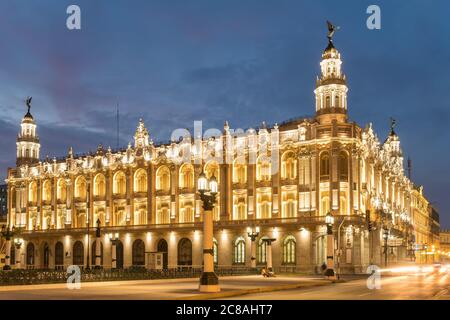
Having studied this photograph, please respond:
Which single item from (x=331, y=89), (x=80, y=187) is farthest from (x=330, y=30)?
(x=80, y=187)

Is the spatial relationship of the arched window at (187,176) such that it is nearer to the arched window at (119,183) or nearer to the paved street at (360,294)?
the arched window at (119,183)

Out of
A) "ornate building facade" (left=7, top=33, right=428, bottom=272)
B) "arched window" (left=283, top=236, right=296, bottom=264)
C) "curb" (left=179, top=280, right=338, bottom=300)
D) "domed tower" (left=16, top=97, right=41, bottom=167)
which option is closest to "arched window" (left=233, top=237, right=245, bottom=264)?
Answer: "ornate building facade" (left=7, top=33, right=428, bottom=272)

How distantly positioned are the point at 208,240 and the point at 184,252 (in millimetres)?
58466

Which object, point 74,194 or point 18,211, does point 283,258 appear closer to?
point 74,194

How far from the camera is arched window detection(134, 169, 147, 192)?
101375mm

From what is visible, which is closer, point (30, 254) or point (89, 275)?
point (89, 275)

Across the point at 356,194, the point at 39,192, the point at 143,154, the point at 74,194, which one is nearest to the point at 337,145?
the point at 356,194

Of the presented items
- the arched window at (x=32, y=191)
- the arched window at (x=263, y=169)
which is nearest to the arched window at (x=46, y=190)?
the arched window at (x=32, y=191)

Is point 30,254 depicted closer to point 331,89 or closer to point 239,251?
point 239,251

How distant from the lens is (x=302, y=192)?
84688mm

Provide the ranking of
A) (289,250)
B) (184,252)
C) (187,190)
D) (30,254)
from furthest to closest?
(30,254) < (187,190) < (184,252) < (289,250)

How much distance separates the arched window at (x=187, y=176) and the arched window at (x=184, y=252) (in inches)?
309

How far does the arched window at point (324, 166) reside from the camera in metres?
83.9

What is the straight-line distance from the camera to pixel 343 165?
275 feet
